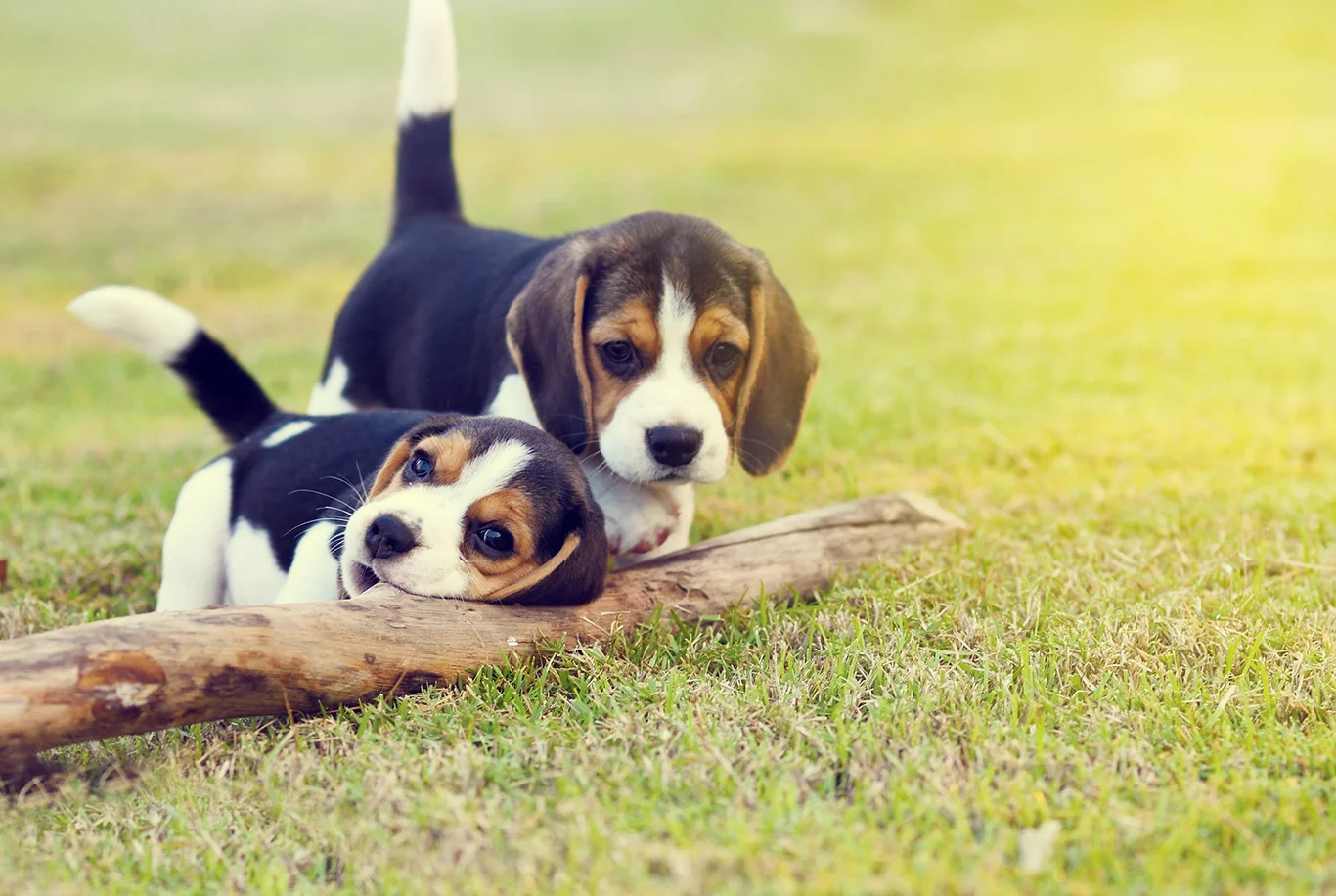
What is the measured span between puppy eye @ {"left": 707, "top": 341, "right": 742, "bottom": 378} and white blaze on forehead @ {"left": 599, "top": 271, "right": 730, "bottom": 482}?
0.36 feet

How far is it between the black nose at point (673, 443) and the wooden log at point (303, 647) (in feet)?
1.35

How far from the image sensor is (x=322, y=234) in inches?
557

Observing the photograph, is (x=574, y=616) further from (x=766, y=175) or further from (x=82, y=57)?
(x=82, y=57)

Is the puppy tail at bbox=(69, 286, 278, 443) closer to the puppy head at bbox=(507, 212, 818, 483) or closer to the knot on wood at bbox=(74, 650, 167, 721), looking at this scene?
the puppy head at bbox=(507, 212, 818, 483)

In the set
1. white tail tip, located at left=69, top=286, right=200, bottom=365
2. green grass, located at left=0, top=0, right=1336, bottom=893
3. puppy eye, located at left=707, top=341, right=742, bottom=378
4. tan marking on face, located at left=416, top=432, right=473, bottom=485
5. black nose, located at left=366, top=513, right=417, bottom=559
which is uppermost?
white tail tip, located at left=69, top=286, right=200, bottom=365

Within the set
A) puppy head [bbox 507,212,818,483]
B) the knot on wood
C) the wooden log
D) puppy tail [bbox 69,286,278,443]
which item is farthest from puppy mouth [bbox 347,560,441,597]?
puppy tail [bbox 69,286,278,443]

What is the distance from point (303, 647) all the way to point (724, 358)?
169 cm

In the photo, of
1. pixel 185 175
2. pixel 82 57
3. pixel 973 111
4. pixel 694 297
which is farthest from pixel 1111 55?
pixel 694 297

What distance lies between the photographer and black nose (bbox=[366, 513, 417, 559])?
3527 millimetres

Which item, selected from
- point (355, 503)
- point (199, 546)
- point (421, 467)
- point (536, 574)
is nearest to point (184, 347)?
point (199, 546)

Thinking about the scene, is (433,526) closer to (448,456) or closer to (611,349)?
(448,456)

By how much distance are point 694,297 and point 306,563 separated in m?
1.51

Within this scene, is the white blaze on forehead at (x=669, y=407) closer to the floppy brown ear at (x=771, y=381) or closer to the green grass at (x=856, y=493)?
the floppy brown ear at (x=771, y=381)

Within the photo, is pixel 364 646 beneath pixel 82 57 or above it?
beneath
